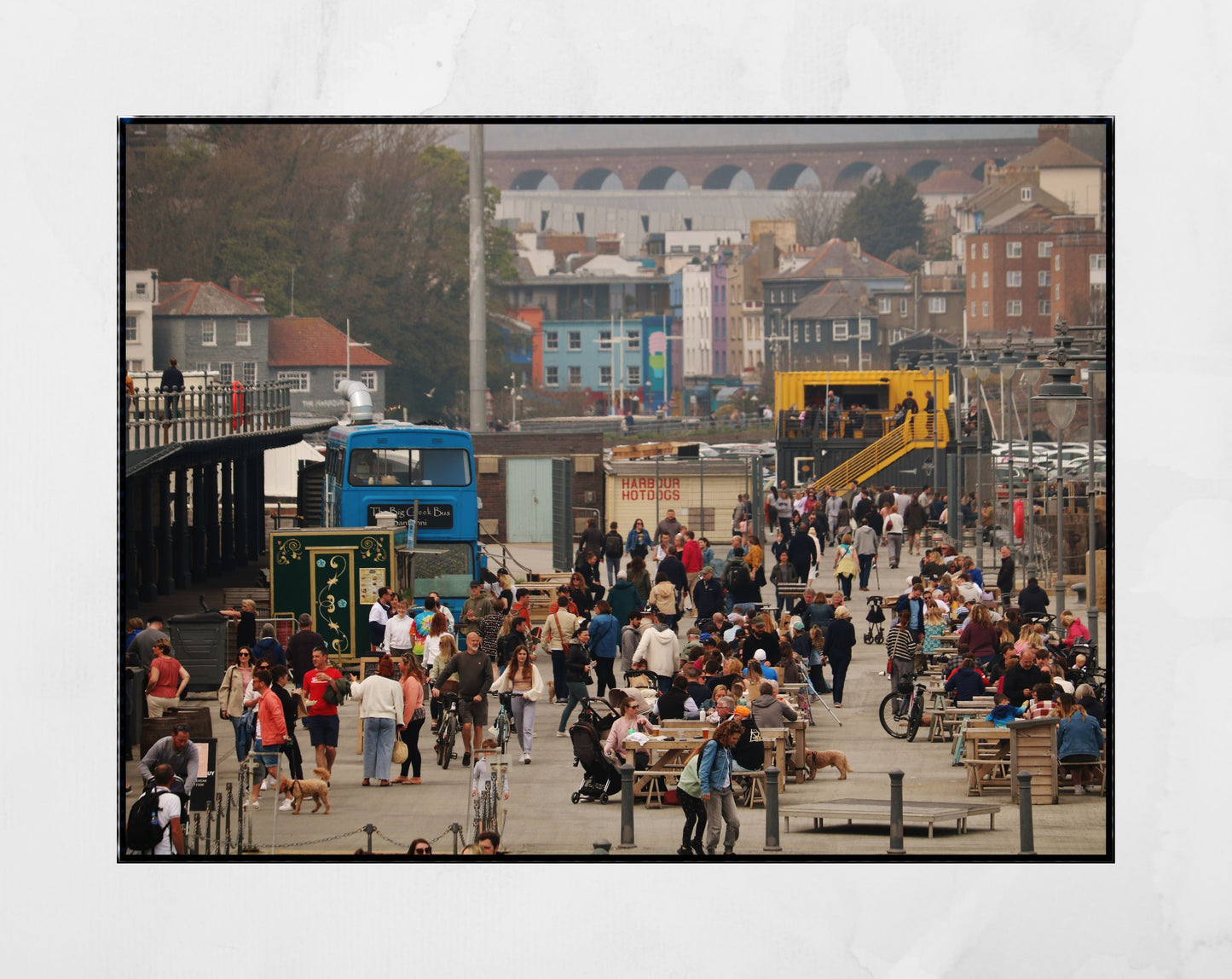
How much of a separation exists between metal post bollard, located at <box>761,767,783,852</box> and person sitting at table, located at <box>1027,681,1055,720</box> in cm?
339

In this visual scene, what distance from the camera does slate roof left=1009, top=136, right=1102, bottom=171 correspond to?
142000 mm

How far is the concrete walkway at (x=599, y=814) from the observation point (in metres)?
16.2

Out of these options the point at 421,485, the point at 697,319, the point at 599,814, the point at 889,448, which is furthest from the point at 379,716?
the point at 697,319

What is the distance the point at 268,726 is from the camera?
18.2 metres

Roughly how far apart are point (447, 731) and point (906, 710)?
518cm

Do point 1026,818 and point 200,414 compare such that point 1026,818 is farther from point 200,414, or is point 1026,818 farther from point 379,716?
point 200,414

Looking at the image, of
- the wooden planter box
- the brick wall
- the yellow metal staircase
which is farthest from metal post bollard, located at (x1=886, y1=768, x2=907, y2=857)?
the yellow metal staircase

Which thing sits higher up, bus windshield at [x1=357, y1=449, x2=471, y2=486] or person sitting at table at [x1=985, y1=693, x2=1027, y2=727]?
bus windshield at [x1=357, y1=449, x2=471, y2=486]

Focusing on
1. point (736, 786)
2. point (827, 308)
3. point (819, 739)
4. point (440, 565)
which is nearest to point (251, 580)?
point (440, 565)

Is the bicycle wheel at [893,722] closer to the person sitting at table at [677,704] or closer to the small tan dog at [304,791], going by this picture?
the person sitting at table at [677,704]

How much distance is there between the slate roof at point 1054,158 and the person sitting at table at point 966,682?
12353 centimetres

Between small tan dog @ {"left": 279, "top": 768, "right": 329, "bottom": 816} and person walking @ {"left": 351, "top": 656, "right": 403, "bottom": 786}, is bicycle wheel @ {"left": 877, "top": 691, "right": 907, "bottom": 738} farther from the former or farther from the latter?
small tan dog @ {"left": 279, "top": 768, "right": 329, "bottom": 816}

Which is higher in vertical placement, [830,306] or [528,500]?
[830,306]

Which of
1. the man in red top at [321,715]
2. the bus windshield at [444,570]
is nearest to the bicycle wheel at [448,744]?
the man in red top at [321,715]
